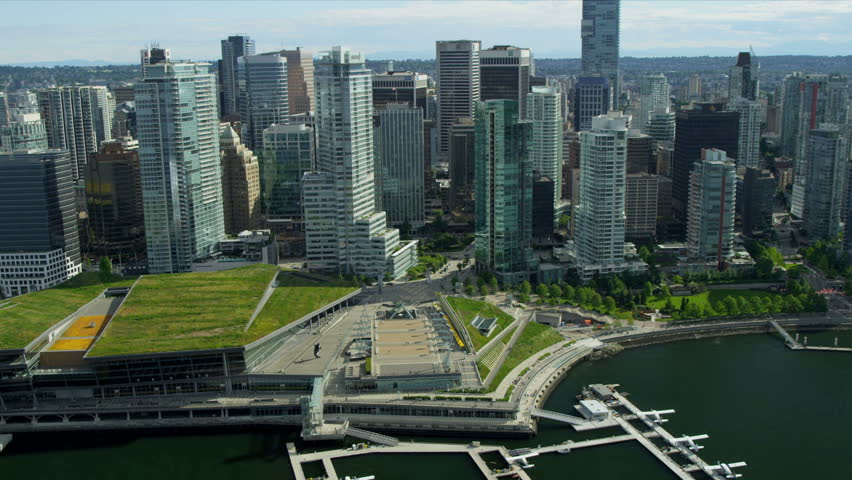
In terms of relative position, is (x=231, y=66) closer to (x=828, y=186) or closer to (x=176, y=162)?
(x=176, y=162)

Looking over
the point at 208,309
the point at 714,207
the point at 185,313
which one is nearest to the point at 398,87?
the point at 714,207

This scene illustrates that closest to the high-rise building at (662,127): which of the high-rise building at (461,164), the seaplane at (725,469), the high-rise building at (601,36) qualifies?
the high-rise building at (461,164)

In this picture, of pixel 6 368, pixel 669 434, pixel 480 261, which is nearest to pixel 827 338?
pixel 669 434

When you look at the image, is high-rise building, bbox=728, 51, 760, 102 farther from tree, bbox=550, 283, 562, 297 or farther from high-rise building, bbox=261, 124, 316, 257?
tree, bbox=550, 283, 562, 297

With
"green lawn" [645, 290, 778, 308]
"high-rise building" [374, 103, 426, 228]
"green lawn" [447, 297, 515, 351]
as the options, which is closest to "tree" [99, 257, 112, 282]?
"high-rise building" [374, 103, 426, 228]

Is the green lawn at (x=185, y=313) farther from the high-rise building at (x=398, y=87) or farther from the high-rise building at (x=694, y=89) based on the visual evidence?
the high-rise building at (x=694, y=89)

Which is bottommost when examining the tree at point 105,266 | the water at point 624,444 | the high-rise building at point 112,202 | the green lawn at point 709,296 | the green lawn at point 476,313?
the water at point 624,444
